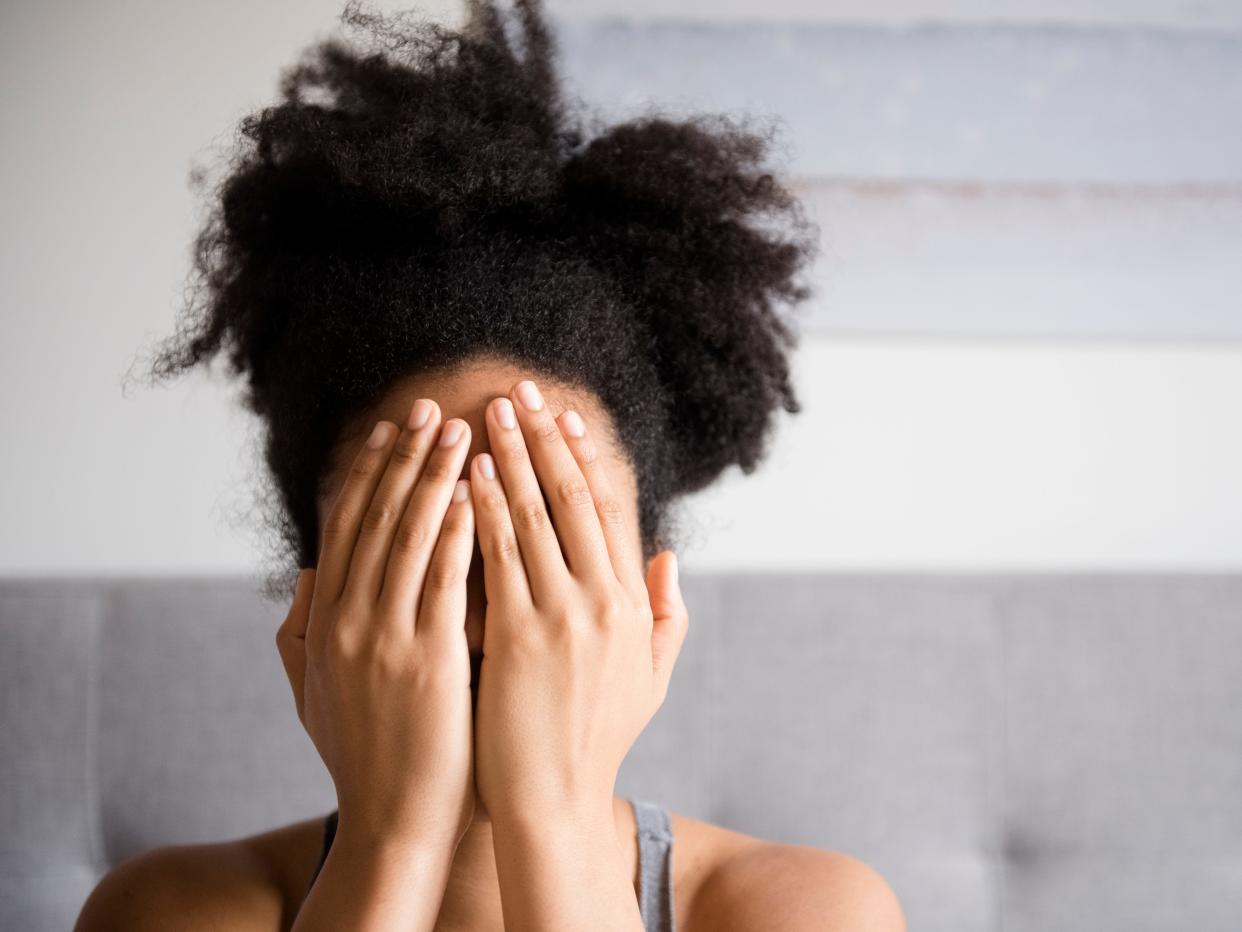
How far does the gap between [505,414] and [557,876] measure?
34cm

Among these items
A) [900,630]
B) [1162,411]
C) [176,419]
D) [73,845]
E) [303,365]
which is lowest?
[73,845]

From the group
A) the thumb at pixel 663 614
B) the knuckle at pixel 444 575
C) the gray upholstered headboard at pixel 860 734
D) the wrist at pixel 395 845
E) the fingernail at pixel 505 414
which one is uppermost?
the fingernail at pixel 505 414

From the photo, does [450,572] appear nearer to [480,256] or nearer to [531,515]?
[531,515]

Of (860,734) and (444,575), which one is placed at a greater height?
(444,575)

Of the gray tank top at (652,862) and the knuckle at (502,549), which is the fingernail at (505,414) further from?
the gray tank top at (652,862)

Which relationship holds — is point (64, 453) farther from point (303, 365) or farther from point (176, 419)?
point (303, 365)

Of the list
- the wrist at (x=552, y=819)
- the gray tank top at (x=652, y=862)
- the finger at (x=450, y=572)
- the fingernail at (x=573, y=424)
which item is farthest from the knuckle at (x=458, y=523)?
the gray tank top at (x=652, y=862)

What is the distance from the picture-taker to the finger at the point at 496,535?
719 mm

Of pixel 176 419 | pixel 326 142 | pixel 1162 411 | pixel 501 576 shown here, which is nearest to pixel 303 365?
pixel 326 142

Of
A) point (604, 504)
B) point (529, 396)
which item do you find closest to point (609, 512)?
point (604, 504)

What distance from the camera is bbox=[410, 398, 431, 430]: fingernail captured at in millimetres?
A: 721

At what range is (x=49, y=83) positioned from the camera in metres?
1.31

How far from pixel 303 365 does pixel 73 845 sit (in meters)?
0.77

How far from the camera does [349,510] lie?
0.75 m
